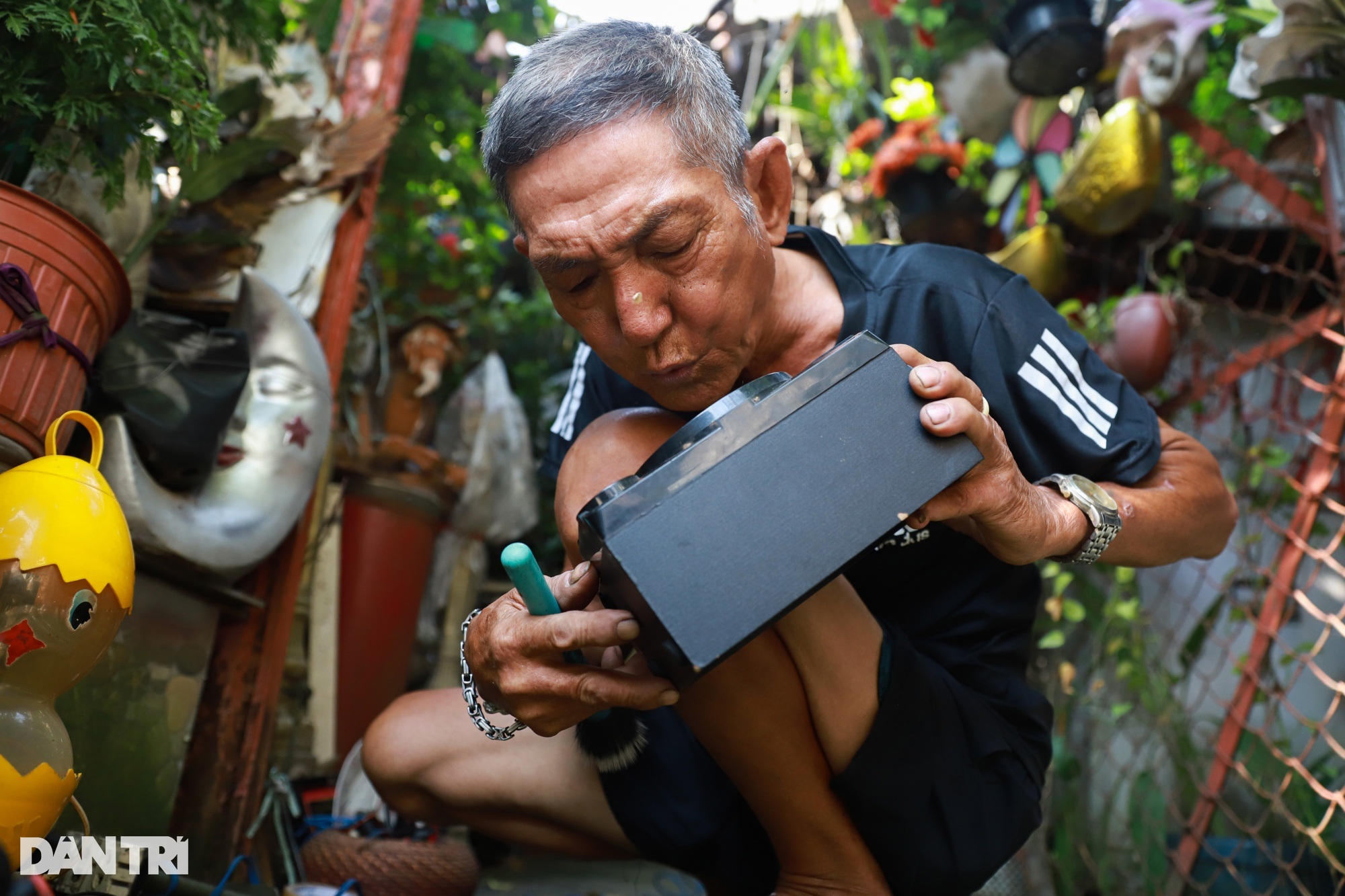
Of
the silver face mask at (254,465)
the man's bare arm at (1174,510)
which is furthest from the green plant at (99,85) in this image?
the man's bare arm at (1174,510)

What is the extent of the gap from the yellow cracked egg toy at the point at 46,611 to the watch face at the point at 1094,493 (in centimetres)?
98

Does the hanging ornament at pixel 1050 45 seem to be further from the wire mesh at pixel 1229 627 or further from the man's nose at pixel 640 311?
the man's nose at pixel 640 311

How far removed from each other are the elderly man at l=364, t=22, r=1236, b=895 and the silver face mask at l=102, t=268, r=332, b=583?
0.40m

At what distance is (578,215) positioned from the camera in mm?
986

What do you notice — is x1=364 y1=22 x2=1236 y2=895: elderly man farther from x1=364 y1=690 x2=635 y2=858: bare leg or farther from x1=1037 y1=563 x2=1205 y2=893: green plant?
x1=1037 y1=563 x2=1205 y2=893: green plant

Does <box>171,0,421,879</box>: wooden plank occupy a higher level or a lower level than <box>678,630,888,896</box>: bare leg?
higher

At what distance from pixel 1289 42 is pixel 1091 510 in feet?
4.25

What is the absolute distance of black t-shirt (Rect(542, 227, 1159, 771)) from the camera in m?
1.15

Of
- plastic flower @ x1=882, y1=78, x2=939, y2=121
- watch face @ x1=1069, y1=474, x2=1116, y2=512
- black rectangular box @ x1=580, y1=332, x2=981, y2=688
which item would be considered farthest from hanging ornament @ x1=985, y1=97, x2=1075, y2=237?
black rectangular box @ x1=580, y1=332, x2=981, y2=688

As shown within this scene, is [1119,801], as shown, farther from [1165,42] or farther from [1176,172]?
[1165,42]

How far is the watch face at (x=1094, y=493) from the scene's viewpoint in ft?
3.24

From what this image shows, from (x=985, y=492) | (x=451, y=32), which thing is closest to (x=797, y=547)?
(x=985, y=492)

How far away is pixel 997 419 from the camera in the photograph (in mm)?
1143

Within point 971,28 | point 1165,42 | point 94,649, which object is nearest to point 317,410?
point 94,649
